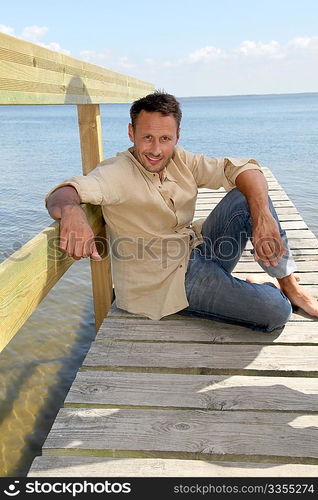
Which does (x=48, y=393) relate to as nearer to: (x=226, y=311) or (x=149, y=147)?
(x=226, y=311)

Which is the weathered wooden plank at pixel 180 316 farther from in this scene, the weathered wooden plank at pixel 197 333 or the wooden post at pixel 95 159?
the wooden post at pixel 95 159

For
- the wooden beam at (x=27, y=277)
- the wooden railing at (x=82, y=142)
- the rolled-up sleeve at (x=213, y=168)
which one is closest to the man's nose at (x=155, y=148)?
the rolled-up sleeve at (x=213, y=168)

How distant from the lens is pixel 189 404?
212cm

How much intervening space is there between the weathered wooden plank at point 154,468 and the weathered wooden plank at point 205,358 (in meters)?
0.67

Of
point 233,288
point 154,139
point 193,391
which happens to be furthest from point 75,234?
point 233,288

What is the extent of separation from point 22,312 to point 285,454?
1185 millimetres

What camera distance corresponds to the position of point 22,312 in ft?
5.89

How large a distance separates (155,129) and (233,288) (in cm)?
105

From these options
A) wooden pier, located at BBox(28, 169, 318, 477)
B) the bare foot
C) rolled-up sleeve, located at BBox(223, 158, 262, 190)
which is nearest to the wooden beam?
wooden pier, located at BBox(28, 169, 318, 477)

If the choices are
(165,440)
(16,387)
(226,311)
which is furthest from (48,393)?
(165,440)

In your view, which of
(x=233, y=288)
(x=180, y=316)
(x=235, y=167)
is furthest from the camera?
(x=180, y=316)

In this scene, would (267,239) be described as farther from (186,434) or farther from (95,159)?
(95,159)

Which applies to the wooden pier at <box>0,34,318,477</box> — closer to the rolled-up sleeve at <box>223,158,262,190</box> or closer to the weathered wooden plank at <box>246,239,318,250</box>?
the rolled-up sleeve at <box>223,158,262,190</box>
